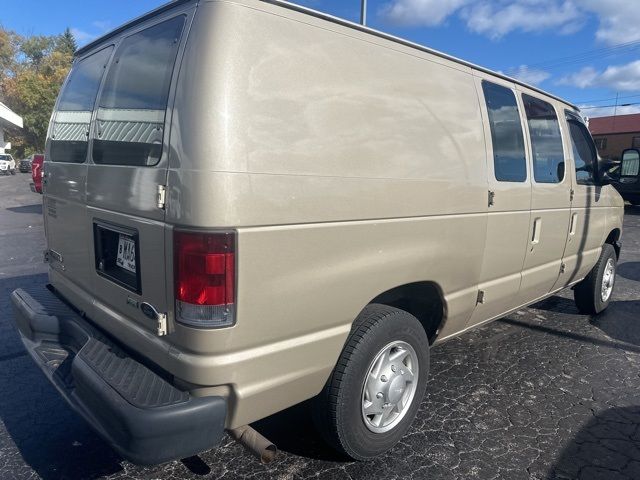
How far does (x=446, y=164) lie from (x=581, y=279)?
10.3ft

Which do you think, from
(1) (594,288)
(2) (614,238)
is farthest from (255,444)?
(2) (614,238)

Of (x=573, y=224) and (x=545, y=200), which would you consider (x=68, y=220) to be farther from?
(x=573, y=224)

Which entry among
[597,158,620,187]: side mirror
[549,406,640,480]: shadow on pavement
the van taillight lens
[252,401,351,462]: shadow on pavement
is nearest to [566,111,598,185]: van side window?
[597,158,620,187]: side mirror

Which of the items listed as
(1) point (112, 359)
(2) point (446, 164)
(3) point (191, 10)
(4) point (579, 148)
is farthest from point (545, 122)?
(1) point (112, 359)

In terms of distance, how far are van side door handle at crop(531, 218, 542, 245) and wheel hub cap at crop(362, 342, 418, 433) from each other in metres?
1.66

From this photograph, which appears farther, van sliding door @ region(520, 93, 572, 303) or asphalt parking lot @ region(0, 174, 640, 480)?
van sliding door @ region(520, 93, 572, 303)

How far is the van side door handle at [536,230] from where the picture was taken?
3847mm

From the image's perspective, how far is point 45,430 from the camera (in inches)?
118

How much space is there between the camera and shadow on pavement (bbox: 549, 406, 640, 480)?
107 inches

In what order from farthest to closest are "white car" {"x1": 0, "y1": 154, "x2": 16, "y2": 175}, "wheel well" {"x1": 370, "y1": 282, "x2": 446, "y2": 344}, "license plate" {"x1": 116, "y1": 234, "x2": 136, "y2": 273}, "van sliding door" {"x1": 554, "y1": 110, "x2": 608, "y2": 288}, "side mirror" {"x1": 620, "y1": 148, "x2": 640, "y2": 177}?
"white car" {"x1": 0, "y1": 154, "x2": 16, "y2": 175}, "side mirror" {"x1": 620, "y1": 148, "x2": 640, "y2": 177}, "van sliding door" {"x1": 554, "y1": 110, "x2": 608, "y2": 288}, "wheel well" {"x1": 370, "y1": 282, "x2": 446, "y2": 344}, "license plate" {"x1": 116, "y1": 234, "x2": 136, "y2": 273}

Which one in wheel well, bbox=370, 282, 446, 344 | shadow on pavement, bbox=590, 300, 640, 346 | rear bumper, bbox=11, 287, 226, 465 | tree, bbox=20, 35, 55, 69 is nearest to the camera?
rear bumper, bbox=11, 287, 226, 465

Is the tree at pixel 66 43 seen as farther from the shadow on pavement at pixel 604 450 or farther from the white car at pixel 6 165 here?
the shadow on pavement at pixel 604 450

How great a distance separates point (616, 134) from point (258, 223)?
47840 millimetres

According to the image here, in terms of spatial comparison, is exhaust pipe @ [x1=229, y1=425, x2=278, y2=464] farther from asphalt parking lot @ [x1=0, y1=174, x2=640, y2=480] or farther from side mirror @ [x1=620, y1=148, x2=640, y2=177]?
side mirror @ [x1=620, y1=148, x2=640, y2=177]
